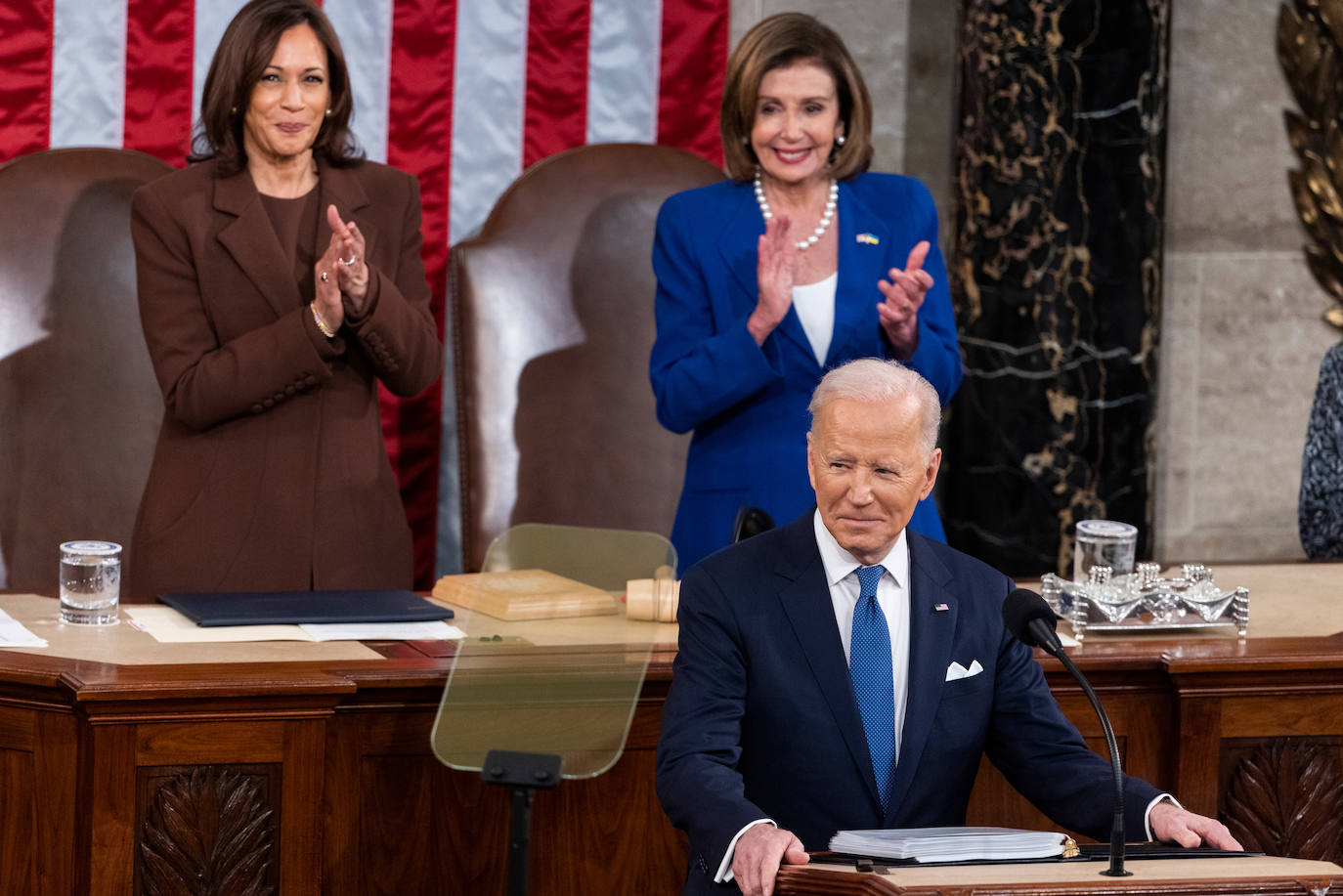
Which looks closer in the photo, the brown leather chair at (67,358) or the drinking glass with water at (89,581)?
the drinking glass with water at (89,581)

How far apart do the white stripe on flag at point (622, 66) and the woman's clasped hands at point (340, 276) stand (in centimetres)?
161

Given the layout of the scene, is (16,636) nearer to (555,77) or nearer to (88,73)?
(88,73)

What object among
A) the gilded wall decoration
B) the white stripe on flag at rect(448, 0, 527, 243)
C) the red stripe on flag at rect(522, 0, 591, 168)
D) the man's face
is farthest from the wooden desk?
the gilded wall decoration

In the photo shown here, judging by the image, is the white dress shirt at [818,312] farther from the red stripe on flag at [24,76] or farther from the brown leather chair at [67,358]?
the red stripe on flag at [24,76]

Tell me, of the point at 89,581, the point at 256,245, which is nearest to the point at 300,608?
the point at 89,581

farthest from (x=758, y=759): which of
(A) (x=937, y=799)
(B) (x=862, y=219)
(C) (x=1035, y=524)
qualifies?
(C) (x=1035, y=524)

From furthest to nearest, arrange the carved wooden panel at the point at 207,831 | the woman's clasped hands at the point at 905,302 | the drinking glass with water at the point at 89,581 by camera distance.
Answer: the woman's clasped hands at the point at 905,302, the drinking glass with water at the point at 89,581, the carved wooden panel at the point at 207,831

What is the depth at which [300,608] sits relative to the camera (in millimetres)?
3326

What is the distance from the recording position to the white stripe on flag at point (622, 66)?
16.9 ft

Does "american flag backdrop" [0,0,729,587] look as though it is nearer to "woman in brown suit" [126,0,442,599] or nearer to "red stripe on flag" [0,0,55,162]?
"red stripe on flag" [0,0,55,162]

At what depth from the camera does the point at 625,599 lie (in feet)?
11.0

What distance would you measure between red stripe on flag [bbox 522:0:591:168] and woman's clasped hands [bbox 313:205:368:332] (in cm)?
151

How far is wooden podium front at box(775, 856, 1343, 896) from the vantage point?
2.03 meters

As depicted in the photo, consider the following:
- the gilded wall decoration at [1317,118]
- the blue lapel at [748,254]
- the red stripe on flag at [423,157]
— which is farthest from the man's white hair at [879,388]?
the gilded wall decoration at [1317,118]
